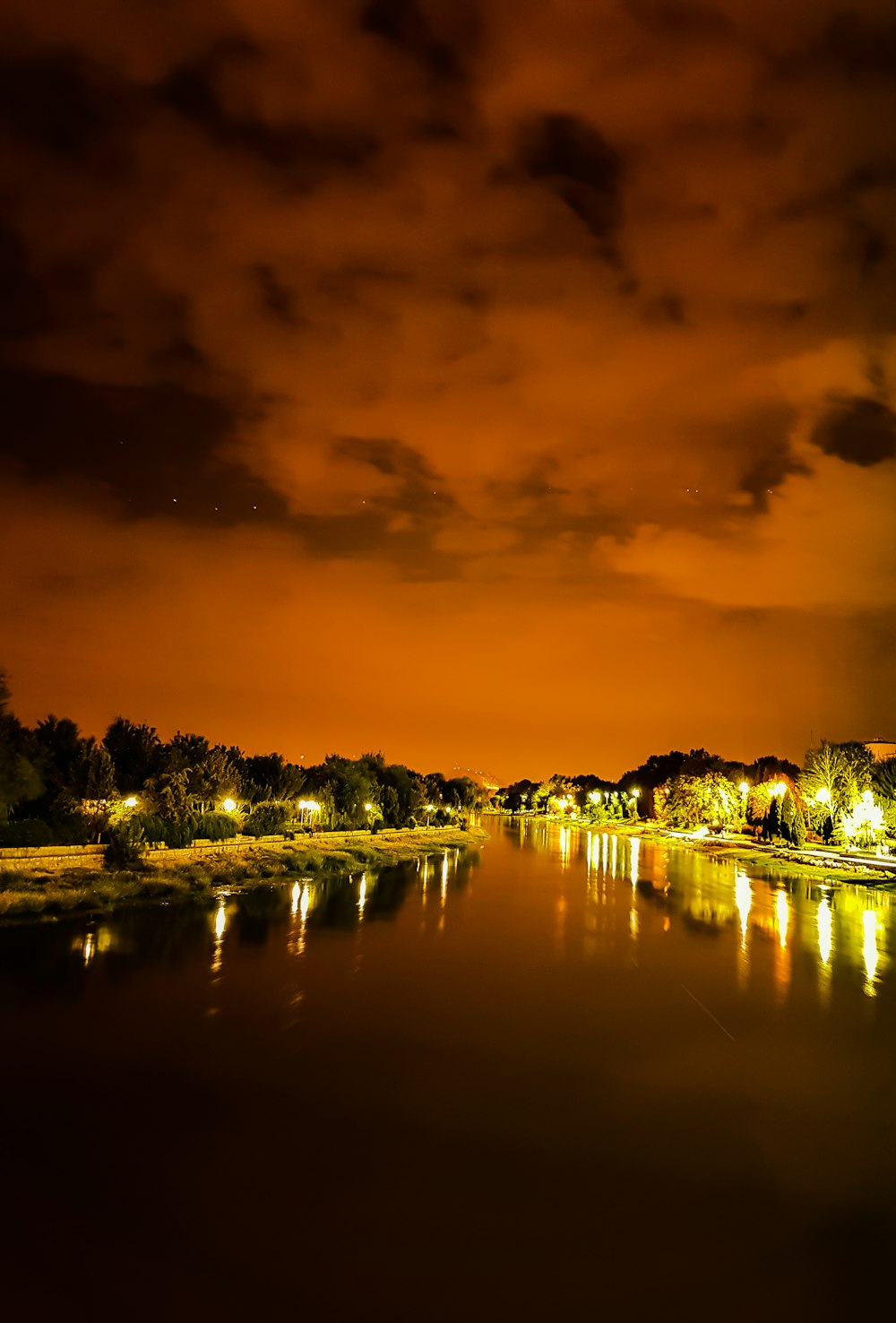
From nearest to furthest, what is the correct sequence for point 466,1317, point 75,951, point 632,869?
point 466,1317
point 75,951
point 632,869

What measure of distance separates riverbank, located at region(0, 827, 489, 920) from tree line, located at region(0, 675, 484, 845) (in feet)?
8.07

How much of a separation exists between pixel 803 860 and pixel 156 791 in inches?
1685

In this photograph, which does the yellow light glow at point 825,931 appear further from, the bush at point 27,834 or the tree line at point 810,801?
the bush at point 27,834

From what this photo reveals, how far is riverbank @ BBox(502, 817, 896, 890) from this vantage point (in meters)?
45.1

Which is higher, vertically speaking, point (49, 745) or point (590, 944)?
point (49, 745)

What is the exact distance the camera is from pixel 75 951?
22.2 m

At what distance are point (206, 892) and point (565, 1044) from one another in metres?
22.9

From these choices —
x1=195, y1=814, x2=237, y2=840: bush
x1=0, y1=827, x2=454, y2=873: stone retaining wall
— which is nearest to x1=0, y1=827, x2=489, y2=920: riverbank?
x1=0, y1=827, x2=454, y2=873: stone retaining wall

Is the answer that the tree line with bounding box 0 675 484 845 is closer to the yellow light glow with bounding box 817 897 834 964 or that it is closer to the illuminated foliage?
the yellow light glow with bounding box 817 897 834 964

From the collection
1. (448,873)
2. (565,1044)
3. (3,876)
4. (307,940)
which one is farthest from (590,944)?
(448,873)

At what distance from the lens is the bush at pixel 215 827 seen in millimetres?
45222

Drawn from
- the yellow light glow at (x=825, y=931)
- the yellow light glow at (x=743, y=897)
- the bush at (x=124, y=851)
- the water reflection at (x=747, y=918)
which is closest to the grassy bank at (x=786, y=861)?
the water reflection at (x=747, y=918)

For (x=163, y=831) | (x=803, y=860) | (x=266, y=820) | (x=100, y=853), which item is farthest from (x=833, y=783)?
(x=100, y=853)

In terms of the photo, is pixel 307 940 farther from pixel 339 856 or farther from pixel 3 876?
pixel 339 856
